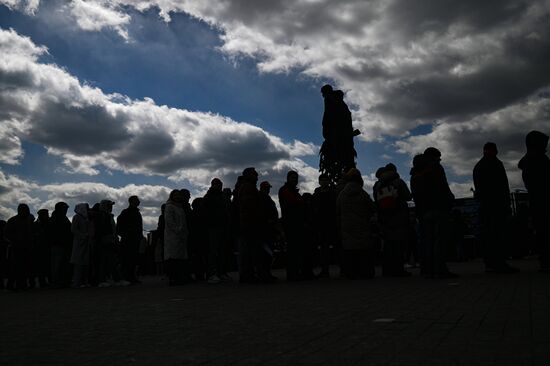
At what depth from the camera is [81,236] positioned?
40.9ft

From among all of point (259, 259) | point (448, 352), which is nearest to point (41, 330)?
point (448, 352)

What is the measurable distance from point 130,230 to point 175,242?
211 cm

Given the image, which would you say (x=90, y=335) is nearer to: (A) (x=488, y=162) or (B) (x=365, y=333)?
(B) (x=365, y=333)

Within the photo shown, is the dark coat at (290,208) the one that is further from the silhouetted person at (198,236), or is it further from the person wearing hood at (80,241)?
the person wearing hood at (80,241)

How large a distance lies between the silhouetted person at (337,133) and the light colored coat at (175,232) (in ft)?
51.4

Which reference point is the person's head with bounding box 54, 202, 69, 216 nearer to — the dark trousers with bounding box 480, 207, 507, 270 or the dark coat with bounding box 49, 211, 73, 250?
the dark coat with bounding box 49, 211, 73, 250

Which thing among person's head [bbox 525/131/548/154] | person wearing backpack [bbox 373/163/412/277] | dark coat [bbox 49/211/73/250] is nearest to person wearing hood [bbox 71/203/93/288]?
dark coat [bbox 49/211/73/250]

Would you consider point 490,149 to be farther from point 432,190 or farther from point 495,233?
point 495,233

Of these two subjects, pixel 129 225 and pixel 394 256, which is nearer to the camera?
pixel 394 256

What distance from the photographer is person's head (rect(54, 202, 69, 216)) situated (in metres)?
12.7

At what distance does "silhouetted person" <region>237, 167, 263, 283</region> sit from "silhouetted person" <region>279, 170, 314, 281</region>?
524mm

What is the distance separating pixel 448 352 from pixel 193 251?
385 inches

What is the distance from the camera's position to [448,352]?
2.99 metres

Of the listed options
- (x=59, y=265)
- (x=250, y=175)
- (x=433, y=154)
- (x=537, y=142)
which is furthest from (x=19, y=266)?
(x=537, y=142)
